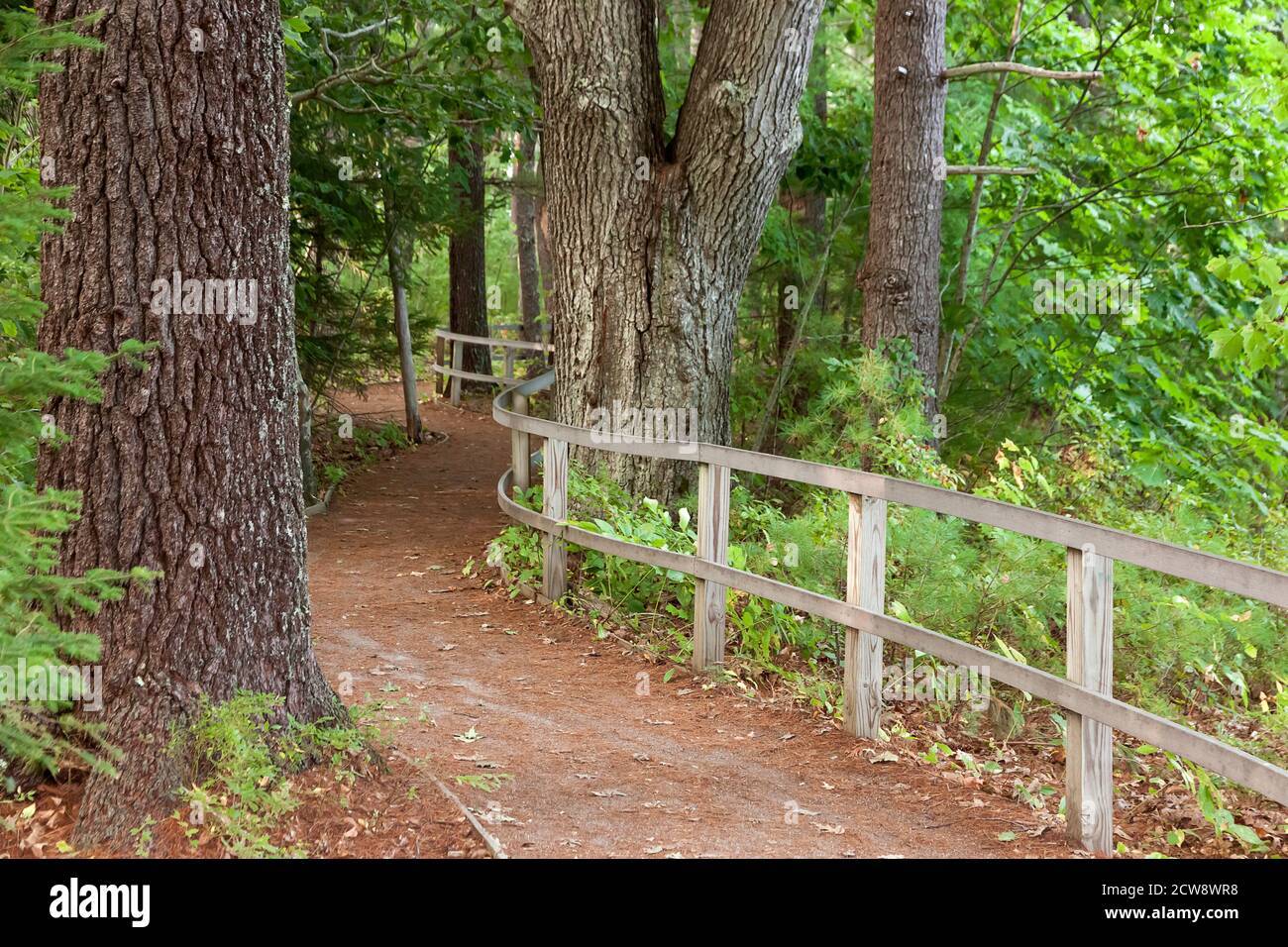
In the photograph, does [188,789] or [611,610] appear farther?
[611,610]

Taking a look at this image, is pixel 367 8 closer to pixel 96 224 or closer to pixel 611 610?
pixel 611 610

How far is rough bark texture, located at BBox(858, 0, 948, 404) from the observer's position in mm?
10961

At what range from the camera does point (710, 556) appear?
7086 mm

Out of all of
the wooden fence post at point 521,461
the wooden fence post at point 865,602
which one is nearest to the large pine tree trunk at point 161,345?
the wooden fence post at point 865,602

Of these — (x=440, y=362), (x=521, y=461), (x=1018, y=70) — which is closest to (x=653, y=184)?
(x=521, y=461)

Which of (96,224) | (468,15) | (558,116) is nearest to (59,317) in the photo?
(96,224)

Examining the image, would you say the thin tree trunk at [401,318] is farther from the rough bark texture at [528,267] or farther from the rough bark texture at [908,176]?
the rough bark texture at [528,267]

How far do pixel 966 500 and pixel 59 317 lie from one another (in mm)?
3798

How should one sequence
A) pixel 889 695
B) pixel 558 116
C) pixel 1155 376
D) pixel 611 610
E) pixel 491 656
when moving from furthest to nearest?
pixel 1155 376 < pixel 558 116 < pixel 611 610 < pixel 491 656 < pixel 889 695

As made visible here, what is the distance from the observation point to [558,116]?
9.10m

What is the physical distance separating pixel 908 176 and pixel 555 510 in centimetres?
494

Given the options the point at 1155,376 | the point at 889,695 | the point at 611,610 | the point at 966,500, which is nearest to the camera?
the point at 966,500

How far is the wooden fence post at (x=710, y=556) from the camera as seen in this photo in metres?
7.01

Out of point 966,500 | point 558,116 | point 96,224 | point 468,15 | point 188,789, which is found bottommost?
point 188,789
